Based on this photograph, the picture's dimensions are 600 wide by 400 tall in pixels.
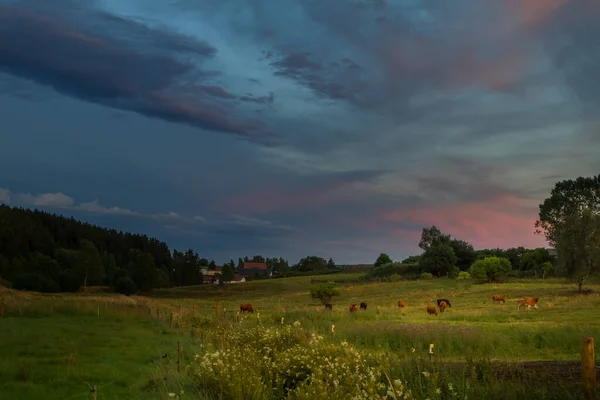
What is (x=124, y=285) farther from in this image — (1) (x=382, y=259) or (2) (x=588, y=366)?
(2) (x=588, y=366)

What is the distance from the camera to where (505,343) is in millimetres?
25484

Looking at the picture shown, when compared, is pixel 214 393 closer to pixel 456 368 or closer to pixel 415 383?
pixel 415 383

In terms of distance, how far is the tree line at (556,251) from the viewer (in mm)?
64688

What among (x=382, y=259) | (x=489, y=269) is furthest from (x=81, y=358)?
(x=382, y=259)

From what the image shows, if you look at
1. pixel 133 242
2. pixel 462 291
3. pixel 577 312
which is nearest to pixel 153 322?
pixel 577 312

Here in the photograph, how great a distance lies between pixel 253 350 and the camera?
18.1m

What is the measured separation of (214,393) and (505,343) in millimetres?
17157

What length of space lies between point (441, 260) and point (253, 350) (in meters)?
104

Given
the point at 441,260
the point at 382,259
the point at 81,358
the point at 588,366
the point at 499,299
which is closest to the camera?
the point at 588,366

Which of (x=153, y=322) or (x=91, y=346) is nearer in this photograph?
(x=91, y=346)

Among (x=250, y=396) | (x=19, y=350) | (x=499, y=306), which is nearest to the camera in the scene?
(x=250, y=396)

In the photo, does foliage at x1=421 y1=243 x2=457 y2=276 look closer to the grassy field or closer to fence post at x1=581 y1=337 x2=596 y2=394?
the grassy field

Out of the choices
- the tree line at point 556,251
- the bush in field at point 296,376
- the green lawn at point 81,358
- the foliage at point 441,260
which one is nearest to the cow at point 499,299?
the tree line at point 556,251

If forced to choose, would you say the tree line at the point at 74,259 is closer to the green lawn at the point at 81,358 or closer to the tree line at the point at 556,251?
the tree line at the point at 556,251
